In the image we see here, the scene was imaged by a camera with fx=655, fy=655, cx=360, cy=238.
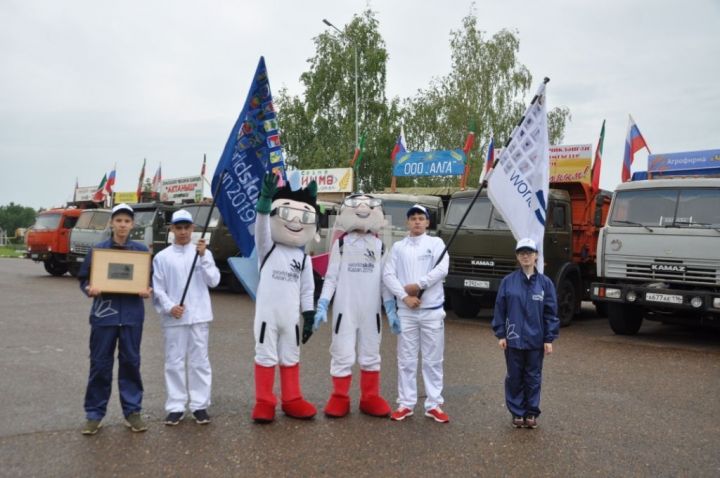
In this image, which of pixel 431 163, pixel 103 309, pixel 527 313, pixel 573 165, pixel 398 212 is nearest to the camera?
pixel 103 309

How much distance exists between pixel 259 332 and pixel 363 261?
40.8 inches

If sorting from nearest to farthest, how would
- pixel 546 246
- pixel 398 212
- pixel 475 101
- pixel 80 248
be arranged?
1. pixel 546 246
2. pixel 398 212
3. pixel 80 248
4. pixel 475 101

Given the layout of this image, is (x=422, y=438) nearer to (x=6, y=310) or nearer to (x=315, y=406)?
(x=315, y=406)

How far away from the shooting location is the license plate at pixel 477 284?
10.7 m

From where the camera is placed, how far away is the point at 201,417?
5.00 m

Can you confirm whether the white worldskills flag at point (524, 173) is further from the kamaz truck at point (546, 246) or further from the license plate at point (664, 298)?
the kamaz truck at point (546, 246)

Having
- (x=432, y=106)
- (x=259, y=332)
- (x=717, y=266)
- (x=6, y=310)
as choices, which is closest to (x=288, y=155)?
(x=432, y=106)

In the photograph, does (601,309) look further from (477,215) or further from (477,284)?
(477,215)

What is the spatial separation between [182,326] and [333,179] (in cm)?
1612

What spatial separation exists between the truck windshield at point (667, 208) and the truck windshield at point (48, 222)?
17311 millimetres

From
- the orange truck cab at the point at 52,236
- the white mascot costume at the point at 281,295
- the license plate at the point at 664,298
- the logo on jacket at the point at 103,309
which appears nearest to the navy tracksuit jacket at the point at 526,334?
the white mascot costume at the point at 281,295

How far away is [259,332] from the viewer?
5.16 metres

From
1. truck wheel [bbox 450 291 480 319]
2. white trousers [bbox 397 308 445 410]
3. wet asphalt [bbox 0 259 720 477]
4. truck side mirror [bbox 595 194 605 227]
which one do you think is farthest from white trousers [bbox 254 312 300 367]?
truck wheel [bbox 450 291 480 319]

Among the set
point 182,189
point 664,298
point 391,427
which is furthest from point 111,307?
point 182,189
